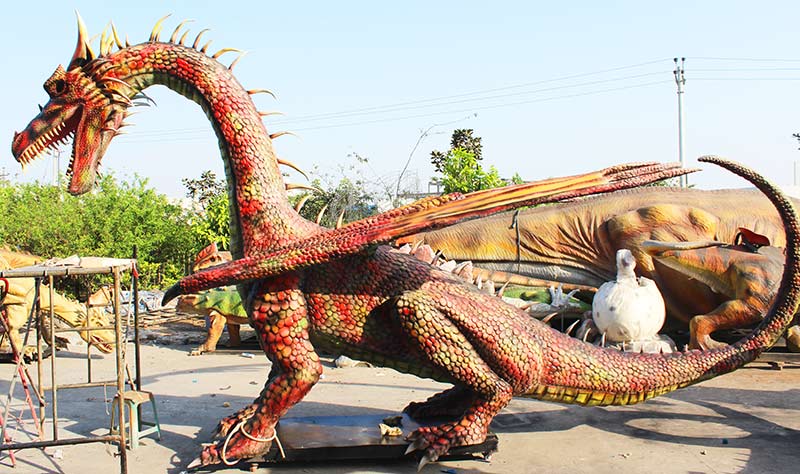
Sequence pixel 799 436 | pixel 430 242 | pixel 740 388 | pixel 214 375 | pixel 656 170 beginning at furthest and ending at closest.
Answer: pixel 430 242
pixel 214 375
pixel 740 388
pixel 799 436
pixel 656 170

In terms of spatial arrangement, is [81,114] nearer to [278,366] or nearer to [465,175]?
[278,366]

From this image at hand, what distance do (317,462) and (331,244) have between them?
1478 millimetres

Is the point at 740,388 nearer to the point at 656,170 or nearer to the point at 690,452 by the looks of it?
the point at 690,452

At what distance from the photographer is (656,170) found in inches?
161

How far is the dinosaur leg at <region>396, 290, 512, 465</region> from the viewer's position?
4.48 m

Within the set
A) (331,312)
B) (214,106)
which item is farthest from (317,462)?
(214,106)

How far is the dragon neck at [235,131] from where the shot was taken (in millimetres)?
4680

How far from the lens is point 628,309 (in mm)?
8203

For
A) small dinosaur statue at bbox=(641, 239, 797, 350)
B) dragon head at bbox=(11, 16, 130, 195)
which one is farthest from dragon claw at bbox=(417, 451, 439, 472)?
small dinosaur statue at bbox=(641, 239, 797, 350)

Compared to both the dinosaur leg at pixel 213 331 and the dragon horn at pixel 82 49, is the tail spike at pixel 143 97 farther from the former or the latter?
the dinosaur leg at pixel 213 331

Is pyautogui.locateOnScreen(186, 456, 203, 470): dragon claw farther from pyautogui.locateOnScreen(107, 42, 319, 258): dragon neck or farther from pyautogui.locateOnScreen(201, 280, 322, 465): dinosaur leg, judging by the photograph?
pyautogui.locateOnScreen(107, 42, 319, 258): dragon neck

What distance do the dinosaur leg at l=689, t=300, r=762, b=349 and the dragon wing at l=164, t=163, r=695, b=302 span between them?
191 inches

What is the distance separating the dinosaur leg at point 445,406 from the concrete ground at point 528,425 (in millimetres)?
430

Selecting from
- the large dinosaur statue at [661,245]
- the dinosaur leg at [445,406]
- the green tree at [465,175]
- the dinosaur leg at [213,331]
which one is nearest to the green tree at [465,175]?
the green tree at [465,175]
